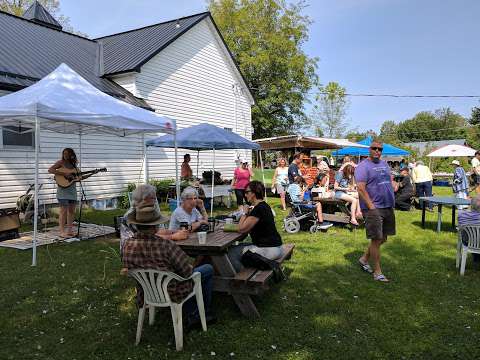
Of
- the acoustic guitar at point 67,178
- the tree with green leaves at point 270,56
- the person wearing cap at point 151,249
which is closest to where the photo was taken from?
the person wearing cap at point 151,249

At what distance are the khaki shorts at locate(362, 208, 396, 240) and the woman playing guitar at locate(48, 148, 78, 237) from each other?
556cm

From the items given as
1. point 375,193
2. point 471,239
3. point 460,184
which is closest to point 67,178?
point 375,193

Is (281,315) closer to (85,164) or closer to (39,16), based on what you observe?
(85,164)

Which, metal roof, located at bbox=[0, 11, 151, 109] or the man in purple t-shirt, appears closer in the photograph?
the man in purple t-shirt

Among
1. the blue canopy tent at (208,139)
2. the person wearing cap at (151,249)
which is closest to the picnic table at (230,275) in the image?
the person wearing cap at (151,249)

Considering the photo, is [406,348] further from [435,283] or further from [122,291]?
[122,291]

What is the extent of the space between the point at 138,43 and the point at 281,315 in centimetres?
1376

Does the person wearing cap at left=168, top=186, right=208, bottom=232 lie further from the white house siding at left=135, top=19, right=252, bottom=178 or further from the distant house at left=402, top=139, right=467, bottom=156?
the distant house at left=402, top=139, right=467, bottom=156

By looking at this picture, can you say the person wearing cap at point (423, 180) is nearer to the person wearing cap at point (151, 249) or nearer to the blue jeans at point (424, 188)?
the blue jeans at point (424, 188)

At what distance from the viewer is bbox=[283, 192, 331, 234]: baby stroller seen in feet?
26.9

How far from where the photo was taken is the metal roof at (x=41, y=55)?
1005 centimetres

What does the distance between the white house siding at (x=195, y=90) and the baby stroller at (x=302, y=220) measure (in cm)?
677

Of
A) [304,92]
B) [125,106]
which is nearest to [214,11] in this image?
[304,92]

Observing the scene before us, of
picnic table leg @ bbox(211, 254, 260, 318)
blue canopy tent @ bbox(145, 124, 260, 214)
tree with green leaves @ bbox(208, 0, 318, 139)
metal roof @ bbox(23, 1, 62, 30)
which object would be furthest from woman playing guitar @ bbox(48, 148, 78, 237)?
tree with green leaves @ bbox(208, 0, 318, 139)
